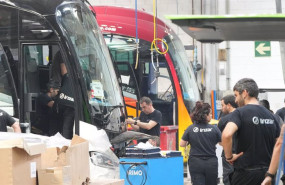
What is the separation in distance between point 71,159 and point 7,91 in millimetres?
4298

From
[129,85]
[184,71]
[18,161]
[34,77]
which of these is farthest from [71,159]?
[184,71]

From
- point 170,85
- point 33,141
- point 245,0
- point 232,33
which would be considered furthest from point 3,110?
point 245,0

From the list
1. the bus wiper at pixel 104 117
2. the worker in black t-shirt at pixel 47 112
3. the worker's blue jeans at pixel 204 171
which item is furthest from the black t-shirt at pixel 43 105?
the worker's blue jeans at pixel 204 171

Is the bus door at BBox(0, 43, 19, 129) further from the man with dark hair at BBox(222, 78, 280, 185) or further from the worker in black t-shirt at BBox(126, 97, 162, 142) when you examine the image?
the man with dark hair at BBox(222, 78, 280, 185)

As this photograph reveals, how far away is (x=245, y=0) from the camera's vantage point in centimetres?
2678

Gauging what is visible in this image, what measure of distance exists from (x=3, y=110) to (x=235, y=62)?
17.4m

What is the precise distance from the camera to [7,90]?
1077cm

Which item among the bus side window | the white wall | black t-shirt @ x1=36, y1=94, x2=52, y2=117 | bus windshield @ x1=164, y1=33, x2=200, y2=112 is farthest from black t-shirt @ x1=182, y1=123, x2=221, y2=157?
the white wall

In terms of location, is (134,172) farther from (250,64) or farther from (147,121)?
(250,64)

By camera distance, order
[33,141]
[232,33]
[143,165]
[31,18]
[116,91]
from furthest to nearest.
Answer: [116,91], [31,18], [143,165], [33,141], [232,33]

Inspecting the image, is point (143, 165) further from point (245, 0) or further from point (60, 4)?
point (245, 0)

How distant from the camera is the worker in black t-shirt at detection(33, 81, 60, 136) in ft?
36.3

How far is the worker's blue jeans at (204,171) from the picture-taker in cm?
1104

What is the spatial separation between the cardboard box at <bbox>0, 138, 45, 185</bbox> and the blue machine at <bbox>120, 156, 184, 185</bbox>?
400cm
